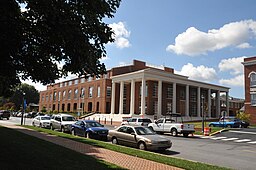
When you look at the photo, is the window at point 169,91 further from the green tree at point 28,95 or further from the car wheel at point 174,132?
the green tree at point 28,95

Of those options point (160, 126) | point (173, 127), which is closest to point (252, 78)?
point (160, 126)

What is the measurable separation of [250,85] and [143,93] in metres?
18.8

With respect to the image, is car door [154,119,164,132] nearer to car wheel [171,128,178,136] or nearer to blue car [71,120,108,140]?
car wheel [171,128,178,136]

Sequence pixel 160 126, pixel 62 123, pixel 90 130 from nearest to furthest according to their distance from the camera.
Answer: pixel 90 130 → pixel 62 123 → pixel 160 126

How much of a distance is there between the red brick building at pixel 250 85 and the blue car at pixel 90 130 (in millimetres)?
33659

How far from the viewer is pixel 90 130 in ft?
66.4

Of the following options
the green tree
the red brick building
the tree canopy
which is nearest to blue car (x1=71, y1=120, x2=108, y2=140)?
the tree canopy

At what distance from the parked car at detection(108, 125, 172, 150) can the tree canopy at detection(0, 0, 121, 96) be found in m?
7.55

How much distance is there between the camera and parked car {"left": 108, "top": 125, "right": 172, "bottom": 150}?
48.4 ft

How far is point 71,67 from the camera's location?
822 centimetres

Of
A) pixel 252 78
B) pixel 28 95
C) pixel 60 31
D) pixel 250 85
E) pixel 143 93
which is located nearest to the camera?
pixel 60 31

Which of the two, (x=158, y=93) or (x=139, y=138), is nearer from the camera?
(x=139, y=138)

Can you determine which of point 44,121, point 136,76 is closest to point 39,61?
point 44,121

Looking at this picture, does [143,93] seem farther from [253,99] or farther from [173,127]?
[173,127]
